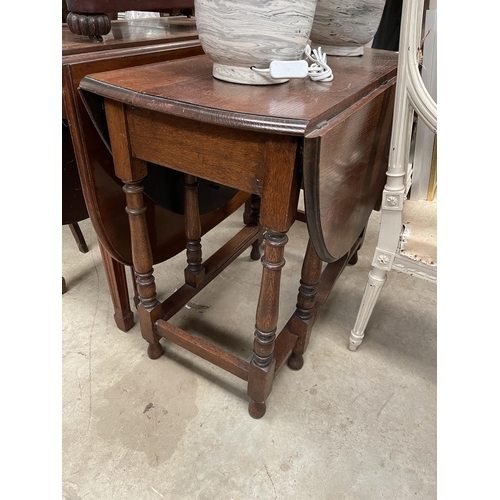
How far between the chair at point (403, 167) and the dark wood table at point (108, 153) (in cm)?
63

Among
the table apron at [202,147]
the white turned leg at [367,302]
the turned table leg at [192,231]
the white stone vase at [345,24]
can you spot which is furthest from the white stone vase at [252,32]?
the white turned leg at [367,302]

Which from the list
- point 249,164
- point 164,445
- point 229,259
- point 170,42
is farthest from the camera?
point 229,259

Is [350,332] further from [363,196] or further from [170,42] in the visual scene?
[170,42]

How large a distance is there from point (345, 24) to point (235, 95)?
0.51m

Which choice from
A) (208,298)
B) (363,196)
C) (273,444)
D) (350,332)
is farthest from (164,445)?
(363,196)

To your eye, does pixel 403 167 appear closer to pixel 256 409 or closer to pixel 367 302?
pixel 367 302

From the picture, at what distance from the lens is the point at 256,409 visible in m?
1.10

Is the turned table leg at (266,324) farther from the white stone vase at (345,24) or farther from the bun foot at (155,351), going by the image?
the white stone vase at (345,24)

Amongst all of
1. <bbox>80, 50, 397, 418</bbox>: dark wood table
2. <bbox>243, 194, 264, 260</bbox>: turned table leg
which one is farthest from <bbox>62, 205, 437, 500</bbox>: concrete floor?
<bbox>243, 194, 264, 260</bbox>: turned table leg

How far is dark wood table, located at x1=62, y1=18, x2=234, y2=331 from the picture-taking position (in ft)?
3.03

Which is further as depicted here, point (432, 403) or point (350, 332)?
point (350, 332)

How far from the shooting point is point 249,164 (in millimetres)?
733

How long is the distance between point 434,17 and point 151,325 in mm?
1094

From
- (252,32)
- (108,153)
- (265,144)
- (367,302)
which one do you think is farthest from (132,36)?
(367,302)
